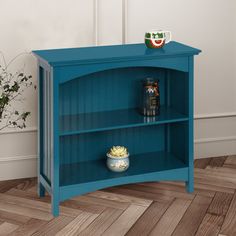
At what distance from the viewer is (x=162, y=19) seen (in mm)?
3619

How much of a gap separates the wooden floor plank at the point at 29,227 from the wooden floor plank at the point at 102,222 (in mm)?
237

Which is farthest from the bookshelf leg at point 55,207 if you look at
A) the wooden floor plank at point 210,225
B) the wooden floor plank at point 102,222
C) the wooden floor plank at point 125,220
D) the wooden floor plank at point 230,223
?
the wooden floor plank at point 230,223

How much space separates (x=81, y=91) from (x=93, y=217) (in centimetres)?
73

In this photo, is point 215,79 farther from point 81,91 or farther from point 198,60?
point 81,91

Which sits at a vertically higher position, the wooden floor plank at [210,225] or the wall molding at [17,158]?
the wall molding at [17,158]

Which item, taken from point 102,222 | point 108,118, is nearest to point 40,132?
point 108,118

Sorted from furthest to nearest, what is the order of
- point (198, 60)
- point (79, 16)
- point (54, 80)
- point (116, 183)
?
1. point (198, 60)
2. point (79, 16)
3. point (116, 183)
4. point (54, 80)

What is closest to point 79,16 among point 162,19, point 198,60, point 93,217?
point 162,19

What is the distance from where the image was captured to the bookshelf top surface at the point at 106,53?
9.56 ft

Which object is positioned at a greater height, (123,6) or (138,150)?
(123,6)

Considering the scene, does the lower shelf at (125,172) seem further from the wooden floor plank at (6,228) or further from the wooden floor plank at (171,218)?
the wooden floor plank at (6,228)

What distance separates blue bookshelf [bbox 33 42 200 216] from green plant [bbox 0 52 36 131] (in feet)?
0.82

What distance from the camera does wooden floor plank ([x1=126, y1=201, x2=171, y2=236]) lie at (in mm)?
2826

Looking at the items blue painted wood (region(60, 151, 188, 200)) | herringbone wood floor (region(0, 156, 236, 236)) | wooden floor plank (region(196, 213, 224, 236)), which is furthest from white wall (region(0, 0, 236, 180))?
wooden floor plank (region(196, 213, 224, 236))
